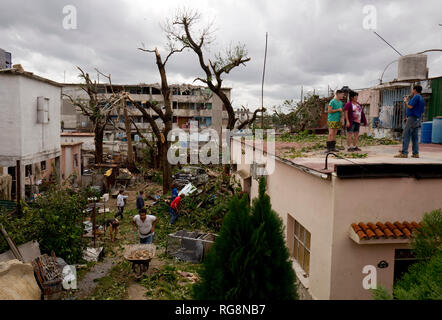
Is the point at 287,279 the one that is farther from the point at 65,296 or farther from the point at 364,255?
the point at 65,296

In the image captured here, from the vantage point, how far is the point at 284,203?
29.0 ft

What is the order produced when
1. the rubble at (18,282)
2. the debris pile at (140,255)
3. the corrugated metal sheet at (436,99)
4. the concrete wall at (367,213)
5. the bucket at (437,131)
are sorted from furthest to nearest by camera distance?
the corrugated metal sheet at (436,99) → the bucket at (437,131) → the debris pile at (140,255) → the rubble at (18,282) → the concrete wall at (367,213)

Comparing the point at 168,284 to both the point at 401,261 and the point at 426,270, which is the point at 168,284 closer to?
the point at 401,261

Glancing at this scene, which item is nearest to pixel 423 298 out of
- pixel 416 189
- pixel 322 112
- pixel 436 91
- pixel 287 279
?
pixel 287 279

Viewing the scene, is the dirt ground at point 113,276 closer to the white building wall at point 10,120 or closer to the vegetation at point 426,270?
the white building wall at point 10,120

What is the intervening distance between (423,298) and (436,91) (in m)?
12.4

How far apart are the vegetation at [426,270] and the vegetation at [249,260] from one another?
0.93 meters

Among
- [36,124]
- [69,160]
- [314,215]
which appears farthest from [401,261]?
[69,160]

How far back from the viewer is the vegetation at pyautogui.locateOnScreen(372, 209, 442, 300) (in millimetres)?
3152

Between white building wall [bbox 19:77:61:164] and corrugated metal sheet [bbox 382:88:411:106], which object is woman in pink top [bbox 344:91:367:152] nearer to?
corrugated metal sheet [bbox 382:88:411:106]

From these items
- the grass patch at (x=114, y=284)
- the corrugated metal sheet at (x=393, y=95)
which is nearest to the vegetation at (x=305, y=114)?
the corrugated metal sheet at (x=393, y=95)

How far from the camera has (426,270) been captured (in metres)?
3.51

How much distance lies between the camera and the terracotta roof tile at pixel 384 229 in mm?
5402

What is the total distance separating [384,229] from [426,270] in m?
2.13
